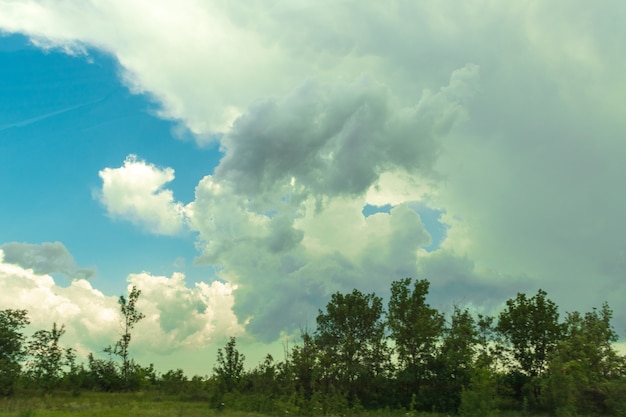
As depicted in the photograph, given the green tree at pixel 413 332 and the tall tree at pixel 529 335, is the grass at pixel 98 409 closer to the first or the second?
the green tree at pixel 413 332

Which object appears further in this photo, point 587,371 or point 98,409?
point 587,371

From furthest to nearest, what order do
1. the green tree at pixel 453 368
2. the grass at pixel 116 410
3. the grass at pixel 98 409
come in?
the green tree at pixel 453 368 → the grass at pixel 116 410 → the grass at pixel 98 409

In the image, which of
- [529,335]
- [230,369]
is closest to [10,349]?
[230,369]

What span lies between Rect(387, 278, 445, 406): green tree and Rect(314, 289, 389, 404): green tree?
362cm

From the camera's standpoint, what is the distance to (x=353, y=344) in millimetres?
63625

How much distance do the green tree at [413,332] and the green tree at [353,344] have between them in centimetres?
362

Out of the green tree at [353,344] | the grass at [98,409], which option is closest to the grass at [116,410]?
the grass at [98,409]

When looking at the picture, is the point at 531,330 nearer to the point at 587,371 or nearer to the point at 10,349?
the point at 587,371

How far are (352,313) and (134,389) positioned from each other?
34565 millimetres

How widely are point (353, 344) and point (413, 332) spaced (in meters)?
8.91

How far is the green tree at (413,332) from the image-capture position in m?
56.2

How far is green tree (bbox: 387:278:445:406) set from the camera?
5619 cm

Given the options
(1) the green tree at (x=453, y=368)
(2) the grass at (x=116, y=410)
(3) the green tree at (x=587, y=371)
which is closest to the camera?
(2) the grass at (x=116, y=410)

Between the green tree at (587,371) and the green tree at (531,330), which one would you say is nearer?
the green tree at (587,371)
